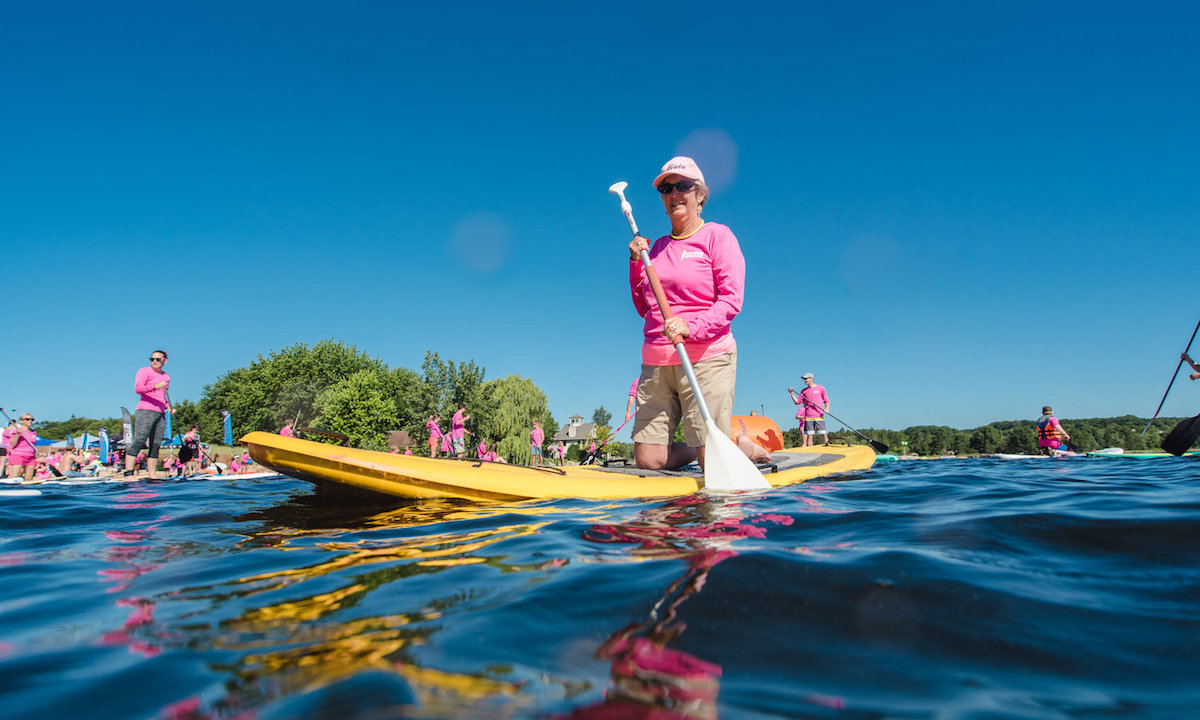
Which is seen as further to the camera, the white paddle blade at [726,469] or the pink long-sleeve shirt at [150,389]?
the pink long-sleeve shirt at [150,389]

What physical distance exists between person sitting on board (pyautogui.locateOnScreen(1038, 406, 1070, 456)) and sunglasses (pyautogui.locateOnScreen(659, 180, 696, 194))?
506 inches

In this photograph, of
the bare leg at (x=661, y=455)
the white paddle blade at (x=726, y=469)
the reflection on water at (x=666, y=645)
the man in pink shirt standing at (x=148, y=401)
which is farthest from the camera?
the man in pink shirt standing at (x=148, y=401)

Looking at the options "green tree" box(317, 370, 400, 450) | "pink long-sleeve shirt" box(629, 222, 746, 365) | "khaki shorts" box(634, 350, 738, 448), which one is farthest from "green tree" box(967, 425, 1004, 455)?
"pink long-sleeve shirt" box(629, 222, 746, 365)

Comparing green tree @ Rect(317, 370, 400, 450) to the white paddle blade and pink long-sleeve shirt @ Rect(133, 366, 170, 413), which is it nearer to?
pink long-sleeve shirt @ Rect(133, 366, 170, 413)

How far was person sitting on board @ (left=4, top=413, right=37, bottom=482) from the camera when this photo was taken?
969cm

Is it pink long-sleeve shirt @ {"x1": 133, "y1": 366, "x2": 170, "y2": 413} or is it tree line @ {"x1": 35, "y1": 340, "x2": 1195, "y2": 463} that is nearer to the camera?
pink long-sleeve shirt @ {"x1": 133, "y1": 366, "x2": 170, "y2": 413}

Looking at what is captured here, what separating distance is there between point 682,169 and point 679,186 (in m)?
0.12

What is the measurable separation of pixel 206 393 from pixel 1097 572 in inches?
2654

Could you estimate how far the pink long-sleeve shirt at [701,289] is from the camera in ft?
12.2

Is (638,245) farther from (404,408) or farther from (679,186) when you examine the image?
(404,408)

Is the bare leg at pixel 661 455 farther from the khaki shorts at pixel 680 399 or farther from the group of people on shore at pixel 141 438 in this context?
A: the group of people on shore at pixel 141 438

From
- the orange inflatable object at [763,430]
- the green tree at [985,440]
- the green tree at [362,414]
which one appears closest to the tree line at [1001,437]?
the green tree at [985,440]

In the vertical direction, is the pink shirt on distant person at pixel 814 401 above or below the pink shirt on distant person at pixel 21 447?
above

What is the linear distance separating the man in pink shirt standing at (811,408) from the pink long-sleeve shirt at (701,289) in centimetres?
1050
